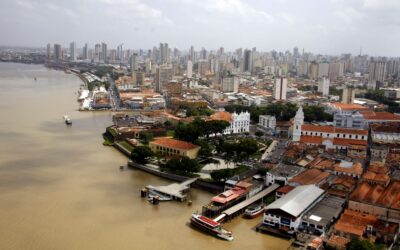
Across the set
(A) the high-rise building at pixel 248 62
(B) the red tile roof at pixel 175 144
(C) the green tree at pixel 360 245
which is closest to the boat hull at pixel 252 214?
(C) the green tree at pixel 360 245

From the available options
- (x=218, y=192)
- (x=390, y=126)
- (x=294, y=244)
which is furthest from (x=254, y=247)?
(x=390, y=126)

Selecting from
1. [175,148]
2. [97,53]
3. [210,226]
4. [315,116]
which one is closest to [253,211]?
[210,226]

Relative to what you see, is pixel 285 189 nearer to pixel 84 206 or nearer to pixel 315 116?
pixel 84 206

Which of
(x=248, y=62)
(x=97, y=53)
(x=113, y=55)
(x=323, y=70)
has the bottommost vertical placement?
(x=323, y=70)

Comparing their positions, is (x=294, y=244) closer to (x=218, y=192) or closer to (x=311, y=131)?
(x=218, y=192)

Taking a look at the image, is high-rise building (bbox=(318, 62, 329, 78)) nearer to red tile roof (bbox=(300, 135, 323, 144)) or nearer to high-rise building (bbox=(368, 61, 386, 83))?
high-rise building (bbox=(368, 61, 386, 83))

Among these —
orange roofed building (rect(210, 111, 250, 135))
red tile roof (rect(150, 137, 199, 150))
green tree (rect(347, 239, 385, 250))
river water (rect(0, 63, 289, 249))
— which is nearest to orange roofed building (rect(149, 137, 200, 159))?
red tile roof (rect(150, 137, 199, 150))
